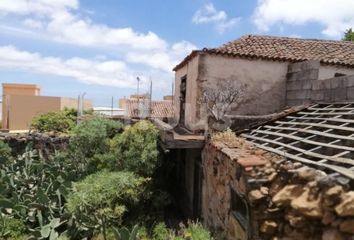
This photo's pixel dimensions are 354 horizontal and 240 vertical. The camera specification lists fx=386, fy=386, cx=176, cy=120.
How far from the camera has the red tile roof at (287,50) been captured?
11.6 metres

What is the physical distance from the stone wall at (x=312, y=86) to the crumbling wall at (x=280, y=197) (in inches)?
104

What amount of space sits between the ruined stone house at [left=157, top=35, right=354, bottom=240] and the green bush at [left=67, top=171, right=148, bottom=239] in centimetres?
136

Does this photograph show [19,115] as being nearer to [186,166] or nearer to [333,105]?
[186,166]

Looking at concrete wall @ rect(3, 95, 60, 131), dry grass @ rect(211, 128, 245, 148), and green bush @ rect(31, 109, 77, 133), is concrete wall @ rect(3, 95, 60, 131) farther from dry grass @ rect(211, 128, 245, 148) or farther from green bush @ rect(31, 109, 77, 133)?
dry grass @ rect(211, 128, 245, 148)

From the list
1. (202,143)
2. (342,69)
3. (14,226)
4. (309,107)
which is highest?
(342,69)

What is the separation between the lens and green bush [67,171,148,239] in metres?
9.30

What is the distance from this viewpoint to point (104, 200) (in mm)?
9273

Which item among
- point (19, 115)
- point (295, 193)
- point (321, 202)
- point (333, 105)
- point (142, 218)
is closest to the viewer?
point (321, 202)

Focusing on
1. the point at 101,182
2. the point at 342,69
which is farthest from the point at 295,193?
the point at 342,69

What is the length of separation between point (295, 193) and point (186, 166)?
897 centimetres

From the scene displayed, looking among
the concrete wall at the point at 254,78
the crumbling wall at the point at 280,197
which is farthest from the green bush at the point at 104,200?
the concrete wall at the point at 254,78

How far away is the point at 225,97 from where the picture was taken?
422 inches

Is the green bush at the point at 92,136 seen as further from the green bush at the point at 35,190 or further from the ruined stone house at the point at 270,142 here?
the ruined stone house at the point at 270,142

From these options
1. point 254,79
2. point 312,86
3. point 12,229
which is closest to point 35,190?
point 12,229
